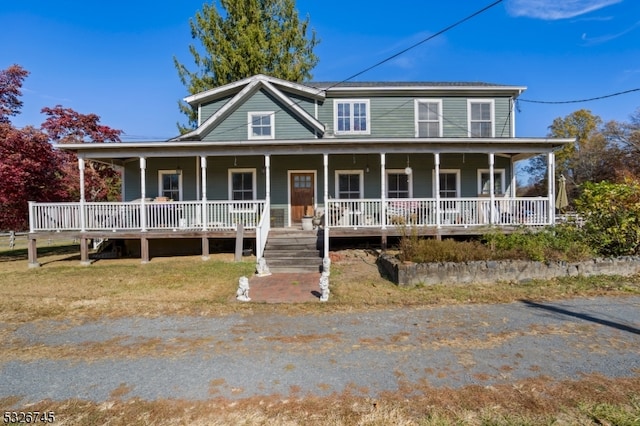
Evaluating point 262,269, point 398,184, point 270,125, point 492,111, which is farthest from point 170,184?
point 492,111

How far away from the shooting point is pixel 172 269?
400 inches

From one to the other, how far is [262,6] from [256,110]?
1628 centimetres

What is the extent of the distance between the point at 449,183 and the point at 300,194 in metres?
6.51

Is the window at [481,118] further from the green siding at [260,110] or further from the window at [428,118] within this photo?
the green siding at [260,110]

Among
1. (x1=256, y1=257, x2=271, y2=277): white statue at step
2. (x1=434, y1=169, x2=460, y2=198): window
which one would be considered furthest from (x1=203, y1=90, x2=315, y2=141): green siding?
(x1=256, y1=257, x2=271, y2=277): white statue at step

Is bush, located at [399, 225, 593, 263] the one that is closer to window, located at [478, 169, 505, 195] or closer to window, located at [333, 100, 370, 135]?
window, located at [478, 169, 505, 195]

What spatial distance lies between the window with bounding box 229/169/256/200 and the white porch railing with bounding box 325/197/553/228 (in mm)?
4115

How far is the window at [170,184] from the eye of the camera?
573 inches

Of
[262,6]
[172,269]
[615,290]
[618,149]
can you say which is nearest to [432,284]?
[615,290]

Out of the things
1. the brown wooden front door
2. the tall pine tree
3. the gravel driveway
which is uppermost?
the tall pine tree

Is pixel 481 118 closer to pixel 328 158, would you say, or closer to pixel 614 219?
pixel 328 158

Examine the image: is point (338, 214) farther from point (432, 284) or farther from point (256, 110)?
point (256, 110)

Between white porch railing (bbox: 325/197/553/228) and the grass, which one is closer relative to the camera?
the grass

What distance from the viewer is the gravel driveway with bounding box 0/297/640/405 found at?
11.9 ft
